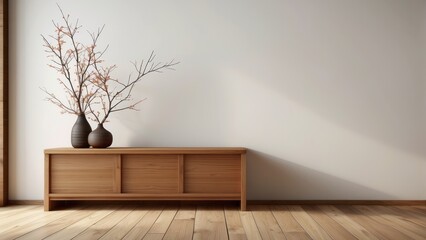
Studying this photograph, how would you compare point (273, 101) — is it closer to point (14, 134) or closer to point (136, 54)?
point (136, 54)

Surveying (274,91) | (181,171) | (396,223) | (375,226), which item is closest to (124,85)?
(181,171)

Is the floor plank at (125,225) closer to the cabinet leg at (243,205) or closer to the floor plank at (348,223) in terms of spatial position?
the cabinet leg at (243,205)

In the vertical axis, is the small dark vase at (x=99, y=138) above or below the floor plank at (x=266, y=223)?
above

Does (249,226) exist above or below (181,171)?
below

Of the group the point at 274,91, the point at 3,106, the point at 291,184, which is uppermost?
the point at 274,91

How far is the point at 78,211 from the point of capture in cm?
330

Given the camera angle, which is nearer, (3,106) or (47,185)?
(47,185)

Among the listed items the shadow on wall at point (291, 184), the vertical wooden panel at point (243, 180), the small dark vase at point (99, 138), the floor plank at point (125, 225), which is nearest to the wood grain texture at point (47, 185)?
the small dark vase at point (99, 138)

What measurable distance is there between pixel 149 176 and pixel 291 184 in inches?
46.4

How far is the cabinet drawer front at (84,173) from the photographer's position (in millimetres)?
3318

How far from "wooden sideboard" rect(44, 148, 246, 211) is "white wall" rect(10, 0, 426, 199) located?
0.35m

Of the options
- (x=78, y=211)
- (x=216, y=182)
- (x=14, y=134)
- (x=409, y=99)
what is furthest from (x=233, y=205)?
(x=14, y=134)

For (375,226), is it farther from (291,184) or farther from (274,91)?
(274,91)

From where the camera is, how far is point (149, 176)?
10.9ft
